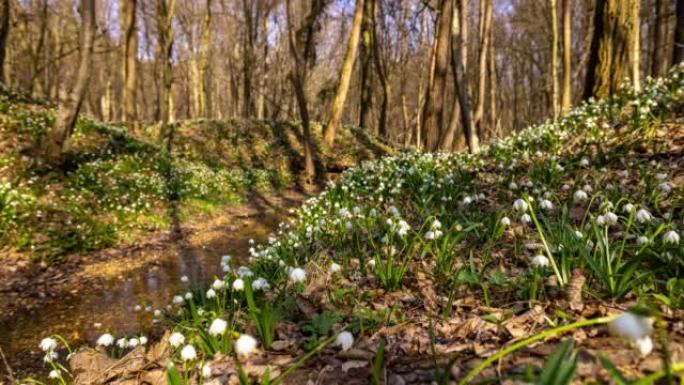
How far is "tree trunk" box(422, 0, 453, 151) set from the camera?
12680mm

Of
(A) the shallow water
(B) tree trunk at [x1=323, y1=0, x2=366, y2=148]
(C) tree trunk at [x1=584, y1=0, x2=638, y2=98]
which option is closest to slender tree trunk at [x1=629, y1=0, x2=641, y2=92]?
(C) tree trunk at [x1=584, y1=0, x2=638, y2=98]

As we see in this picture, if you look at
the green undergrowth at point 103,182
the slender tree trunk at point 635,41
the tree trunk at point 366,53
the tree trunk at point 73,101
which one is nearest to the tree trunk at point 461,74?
the slender tree trunk at point 635,41

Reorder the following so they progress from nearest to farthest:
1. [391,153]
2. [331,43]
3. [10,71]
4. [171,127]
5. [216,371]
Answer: [216,371] → [171,127] → [391,153] → [10,71] → [331,43]

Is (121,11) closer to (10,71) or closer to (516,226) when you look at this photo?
(10,71)

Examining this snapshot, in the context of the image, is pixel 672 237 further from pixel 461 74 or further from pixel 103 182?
pixel 103 182

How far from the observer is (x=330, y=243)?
5.09m

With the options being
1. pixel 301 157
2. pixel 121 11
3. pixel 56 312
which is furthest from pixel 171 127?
pixel 56 312

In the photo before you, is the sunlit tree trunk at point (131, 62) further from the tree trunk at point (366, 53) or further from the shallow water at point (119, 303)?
the shallow water at point (119, 303)

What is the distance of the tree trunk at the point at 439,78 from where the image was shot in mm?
12680

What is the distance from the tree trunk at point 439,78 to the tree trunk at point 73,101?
9.03m

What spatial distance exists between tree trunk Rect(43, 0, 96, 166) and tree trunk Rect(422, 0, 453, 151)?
356 inches

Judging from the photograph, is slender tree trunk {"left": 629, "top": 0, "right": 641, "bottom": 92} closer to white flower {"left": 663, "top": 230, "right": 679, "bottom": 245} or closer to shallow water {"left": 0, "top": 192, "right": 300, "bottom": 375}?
white flower {"left": 663, "top": 230, "right": 679, "bottom": 245}

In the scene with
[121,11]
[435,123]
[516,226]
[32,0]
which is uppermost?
[32,0]

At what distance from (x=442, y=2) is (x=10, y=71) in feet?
81.9
